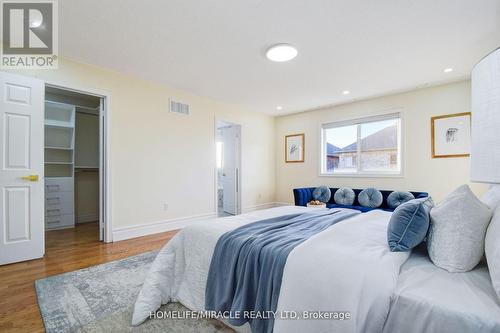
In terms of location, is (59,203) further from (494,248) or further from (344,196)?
(494,248)

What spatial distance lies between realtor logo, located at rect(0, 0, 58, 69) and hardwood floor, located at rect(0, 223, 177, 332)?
Result: 234 cm

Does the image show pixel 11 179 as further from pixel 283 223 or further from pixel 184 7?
pixel 283 223

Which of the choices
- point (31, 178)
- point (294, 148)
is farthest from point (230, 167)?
point (31, 178)

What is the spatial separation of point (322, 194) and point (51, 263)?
4302mm

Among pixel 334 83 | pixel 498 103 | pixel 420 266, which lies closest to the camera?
pixel 498 103

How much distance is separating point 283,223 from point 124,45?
107 inches

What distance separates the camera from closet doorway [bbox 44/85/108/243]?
4.23 m

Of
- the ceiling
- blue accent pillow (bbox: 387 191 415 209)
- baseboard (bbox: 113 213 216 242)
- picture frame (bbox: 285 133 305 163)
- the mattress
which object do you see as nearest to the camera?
the mattress

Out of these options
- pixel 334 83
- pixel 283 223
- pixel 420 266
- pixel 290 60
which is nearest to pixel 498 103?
pixel 420 266

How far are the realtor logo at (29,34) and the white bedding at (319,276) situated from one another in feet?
8.19

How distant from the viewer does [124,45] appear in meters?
2.74

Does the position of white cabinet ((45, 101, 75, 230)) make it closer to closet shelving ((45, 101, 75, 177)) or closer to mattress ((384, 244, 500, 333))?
closet shelving ((45, 101, 75, 177))

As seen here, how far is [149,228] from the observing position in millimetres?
3805

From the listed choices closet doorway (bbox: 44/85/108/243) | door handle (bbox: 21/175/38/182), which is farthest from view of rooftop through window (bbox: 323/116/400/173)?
door handle (bbox: 21/175/38/182)
